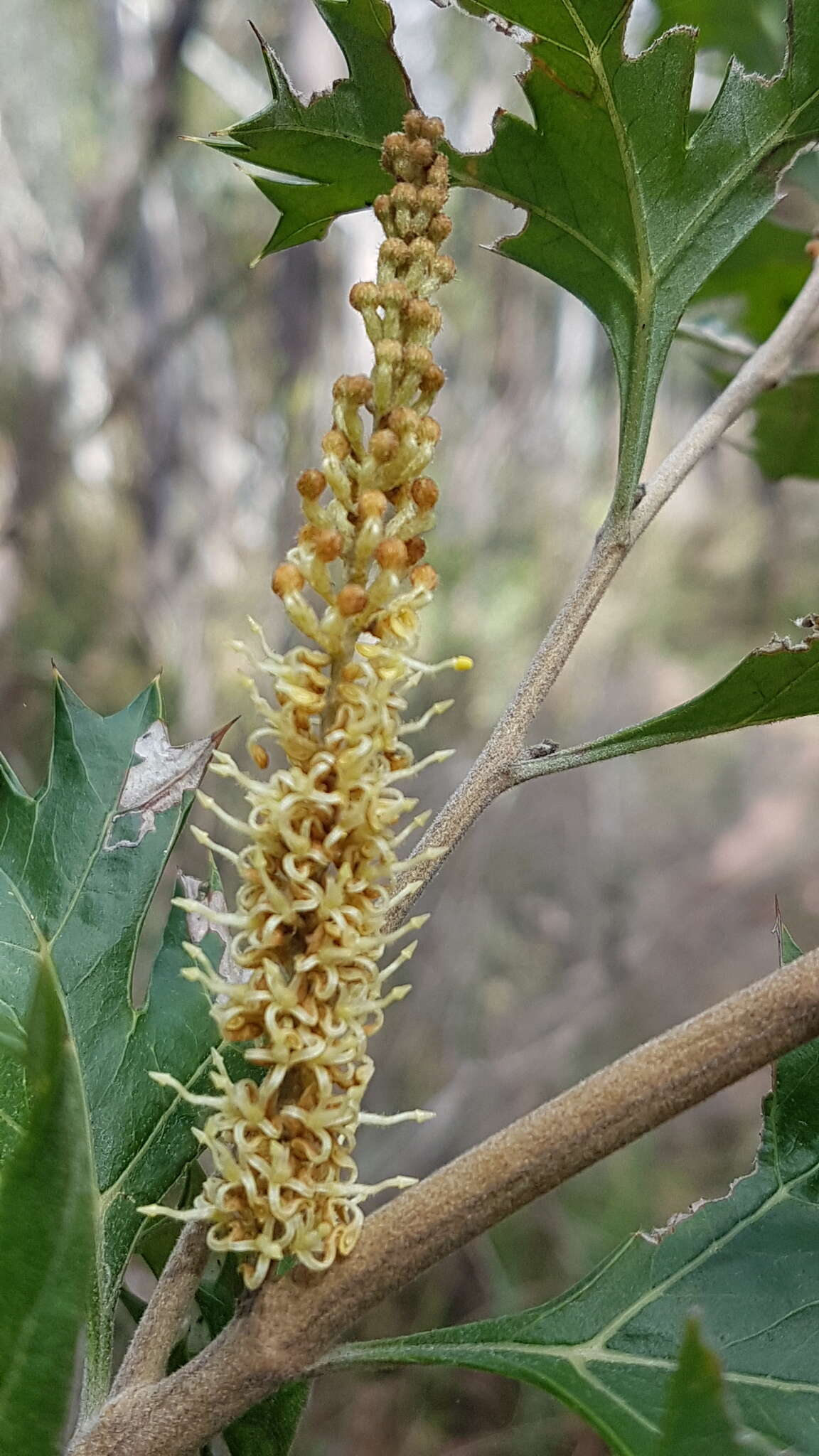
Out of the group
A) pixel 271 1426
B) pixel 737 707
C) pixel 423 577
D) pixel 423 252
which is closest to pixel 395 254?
pixel 423 252

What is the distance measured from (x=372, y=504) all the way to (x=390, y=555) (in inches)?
0.7

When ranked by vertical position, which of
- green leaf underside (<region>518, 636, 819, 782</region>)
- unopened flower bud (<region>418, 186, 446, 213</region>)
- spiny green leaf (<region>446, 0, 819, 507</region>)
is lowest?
green leaf underside (<region>518, 636, 819, 782</region>)

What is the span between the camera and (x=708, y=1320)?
0.39 metres

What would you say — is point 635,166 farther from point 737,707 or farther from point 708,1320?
point 708,1320

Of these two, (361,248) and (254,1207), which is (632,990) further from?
(254,1207)

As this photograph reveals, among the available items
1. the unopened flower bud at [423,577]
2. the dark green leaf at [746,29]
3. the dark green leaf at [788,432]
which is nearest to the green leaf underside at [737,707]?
the unopened flower bud at [423,577]

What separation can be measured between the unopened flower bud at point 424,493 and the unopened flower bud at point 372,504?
0.05 ft

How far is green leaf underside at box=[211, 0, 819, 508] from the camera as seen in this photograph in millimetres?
475

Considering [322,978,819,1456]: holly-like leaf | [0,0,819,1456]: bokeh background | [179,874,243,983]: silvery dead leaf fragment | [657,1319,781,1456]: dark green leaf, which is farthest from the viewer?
[0,0,819,1456]: bokeh background

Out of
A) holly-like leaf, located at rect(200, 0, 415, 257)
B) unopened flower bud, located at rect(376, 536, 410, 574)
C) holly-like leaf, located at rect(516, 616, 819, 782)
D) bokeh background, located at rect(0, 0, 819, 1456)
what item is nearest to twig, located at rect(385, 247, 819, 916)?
holly-like leaf, located at rect(516, 616, 819, 782)

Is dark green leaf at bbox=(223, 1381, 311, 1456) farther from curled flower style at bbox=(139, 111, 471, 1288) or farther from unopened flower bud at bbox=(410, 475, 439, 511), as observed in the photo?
unopened flower bud at bbox=(410, 475, 439, 511)

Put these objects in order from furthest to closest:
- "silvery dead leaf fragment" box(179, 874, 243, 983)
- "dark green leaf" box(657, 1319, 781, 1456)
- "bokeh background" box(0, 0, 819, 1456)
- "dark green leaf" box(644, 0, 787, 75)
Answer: "bokeh background" box(0, 0, 819, 1456)
"dark green leaf" box(644, 0, 787, 75)
"silvery dead leaf fragment" box(179, 874, 243, 983)
"dark green leaf" box(657, 1319, 781, 1456)

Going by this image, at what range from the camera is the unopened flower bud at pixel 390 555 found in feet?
1.13

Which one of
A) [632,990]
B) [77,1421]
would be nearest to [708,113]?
[77,1421]
